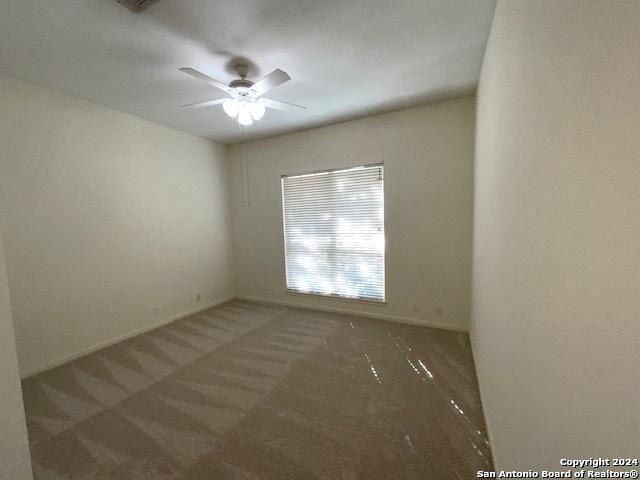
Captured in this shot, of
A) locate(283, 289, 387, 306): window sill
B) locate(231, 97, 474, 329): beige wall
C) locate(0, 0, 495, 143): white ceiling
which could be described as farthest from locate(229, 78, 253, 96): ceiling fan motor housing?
locate(283, 289, 387, 306): window sill

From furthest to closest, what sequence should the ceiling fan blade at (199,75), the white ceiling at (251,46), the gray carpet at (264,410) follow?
1. the ceiling fan blade at (199,75)
2. the white ceiling at (251,46)
3. the gray carpet at (264,410)

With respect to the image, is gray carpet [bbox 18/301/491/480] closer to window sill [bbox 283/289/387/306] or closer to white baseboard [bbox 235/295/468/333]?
white baseboard [bbox 235/295/468/333]

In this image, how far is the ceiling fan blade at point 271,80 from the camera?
Result: 5.78ft

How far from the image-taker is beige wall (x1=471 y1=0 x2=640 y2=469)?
1.47ft

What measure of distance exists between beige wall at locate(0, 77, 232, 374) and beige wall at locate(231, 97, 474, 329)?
176cm

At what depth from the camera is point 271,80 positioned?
1865 mm

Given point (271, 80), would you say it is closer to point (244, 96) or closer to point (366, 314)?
point (244, 96)

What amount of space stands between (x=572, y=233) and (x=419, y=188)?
100.0 inches

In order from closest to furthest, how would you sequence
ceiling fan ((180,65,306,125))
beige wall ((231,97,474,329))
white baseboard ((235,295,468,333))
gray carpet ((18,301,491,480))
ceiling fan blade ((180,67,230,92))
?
gray carpet ((18,301,491,480))
ceiling fan blade ((180,67,230,92))
ceiling fan ((180,65,306,125))
beige wall ((231,97,474,329))
white baseboard ((235,295,468,333))

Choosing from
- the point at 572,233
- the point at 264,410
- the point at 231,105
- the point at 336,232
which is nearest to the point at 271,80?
the point at 231,105

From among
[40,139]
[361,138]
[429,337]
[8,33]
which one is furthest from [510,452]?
[40,139]

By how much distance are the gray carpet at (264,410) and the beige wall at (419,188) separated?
1.52ft

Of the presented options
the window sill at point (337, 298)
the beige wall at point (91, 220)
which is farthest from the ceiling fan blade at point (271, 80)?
the window sill at point (337, 298)

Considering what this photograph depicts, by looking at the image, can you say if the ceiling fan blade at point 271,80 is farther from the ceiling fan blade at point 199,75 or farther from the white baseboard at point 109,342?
the white baseboard at point 109,342
